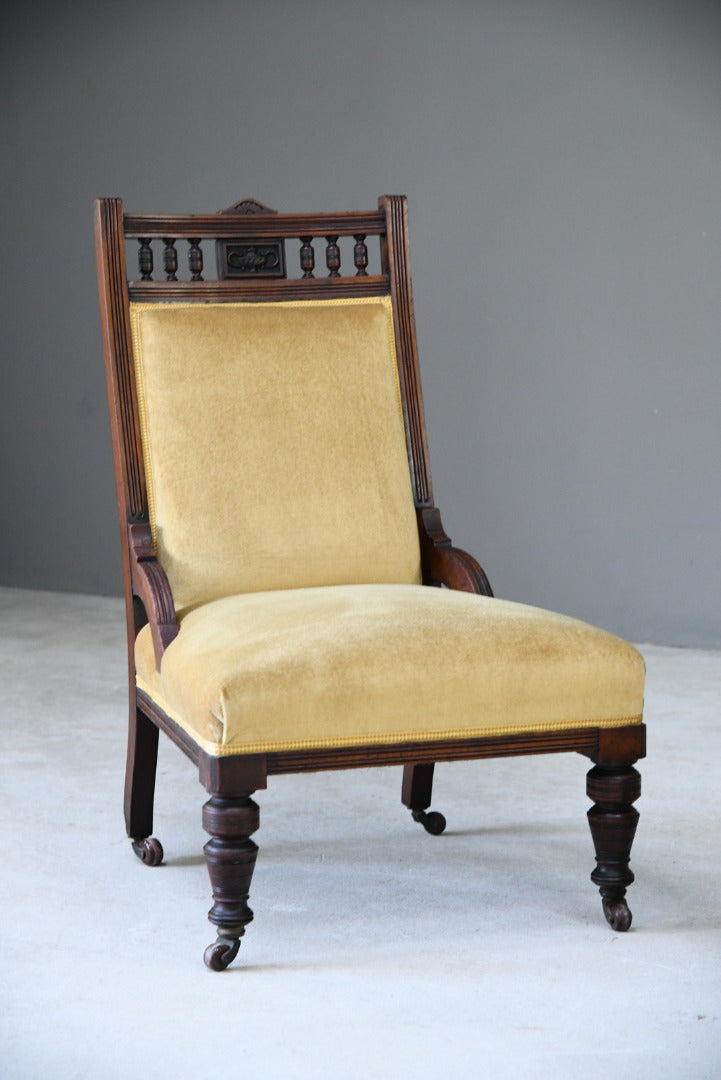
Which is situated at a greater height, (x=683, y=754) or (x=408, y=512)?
(x=408, y=512)

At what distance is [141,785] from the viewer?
83.2 inches

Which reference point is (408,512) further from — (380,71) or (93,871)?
(380,71)

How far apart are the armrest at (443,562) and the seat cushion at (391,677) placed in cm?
24

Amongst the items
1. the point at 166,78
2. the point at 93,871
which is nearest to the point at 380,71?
the point at 166,78

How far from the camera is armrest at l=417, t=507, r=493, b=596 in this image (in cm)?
203

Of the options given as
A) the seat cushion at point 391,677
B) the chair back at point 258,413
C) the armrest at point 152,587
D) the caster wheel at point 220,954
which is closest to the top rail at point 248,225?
the chair back at point 258,413

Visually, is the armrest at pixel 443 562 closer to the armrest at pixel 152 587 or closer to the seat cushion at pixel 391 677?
the seat cushion at pixel 391 677

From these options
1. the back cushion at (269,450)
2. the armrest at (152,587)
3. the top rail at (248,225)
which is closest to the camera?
the armrest at (152,587)

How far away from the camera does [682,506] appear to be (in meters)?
3.89

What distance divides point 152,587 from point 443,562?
0.48 meters

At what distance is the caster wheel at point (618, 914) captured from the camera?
5.79ft

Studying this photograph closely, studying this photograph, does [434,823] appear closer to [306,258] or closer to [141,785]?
[141,785]

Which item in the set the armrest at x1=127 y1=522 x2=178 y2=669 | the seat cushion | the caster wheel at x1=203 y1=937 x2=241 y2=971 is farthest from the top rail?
the caster wheel at x1=203 y1=937 x2=241 y2=971

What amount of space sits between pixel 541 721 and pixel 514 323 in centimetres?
261
